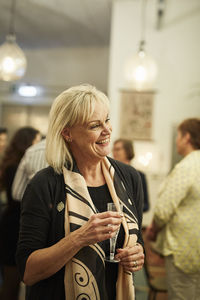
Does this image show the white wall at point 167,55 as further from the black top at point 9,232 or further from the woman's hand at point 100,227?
the woman's hand at point 100,227

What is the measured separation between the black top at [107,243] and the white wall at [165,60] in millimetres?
3483

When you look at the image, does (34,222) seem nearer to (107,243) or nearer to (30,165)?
(107,243)

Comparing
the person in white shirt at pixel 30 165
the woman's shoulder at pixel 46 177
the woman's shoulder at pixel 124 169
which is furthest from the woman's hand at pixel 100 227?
the person in white shirt at pixel 30 165

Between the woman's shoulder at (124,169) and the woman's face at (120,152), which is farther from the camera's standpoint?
the woman's face at (120,152)

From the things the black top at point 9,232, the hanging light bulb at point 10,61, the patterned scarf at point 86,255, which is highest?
the hanging light bulb at point 10,61

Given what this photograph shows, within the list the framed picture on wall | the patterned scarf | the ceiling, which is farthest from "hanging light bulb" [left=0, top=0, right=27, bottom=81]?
the patterned scarf

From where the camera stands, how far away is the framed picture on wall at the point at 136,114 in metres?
4.81

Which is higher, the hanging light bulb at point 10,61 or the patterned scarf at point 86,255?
the hanging light bulb at point 10,61

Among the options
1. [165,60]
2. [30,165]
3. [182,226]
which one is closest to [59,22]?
[165,60]

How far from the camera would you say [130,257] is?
1.24 meters

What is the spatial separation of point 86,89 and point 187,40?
3.94m

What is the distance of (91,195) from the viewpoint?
1360mm

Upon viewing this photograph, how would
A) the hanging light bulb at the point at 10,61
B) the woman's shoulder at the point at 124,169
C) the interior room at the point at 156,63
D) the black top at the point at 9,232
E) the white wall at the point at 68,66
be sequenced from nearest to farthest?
1. the woman's shoulder at the point at 124,169
2. the black top at the point at 9,232
3. the hanging light bulb at the point at 10,61
4. the interior room at the point at 156,63
5. the white wall at the point at 68,66

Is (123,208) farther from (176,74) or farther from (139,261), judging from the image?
(176,74)
